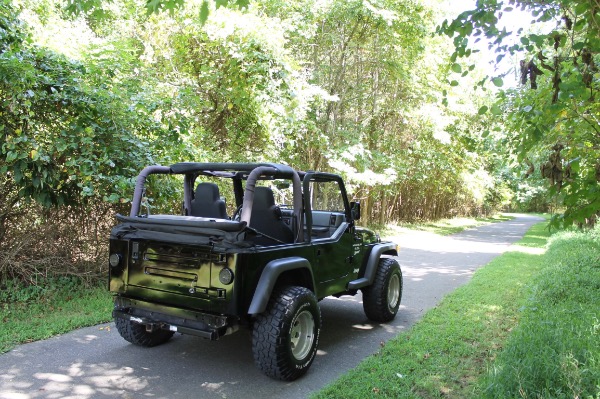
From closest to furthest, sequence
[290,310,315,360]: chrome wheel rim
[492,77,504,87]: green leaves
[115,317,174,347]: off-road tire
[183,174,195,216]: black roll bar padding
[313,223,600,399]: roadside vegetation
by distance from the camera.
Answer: [313,223,600,399]: roadside vegetation, [492,77,504,87]: green leaves, [290,310,315,360]: chrome wheel rim, [115,317,174,347]: off-road tire, [183,174,195,216]: black roll bar padding

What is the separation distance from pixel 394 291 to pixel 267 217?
2807 millimetres

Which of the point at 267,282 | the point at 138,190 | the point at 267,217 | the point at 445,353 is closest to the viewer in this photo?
the point at 267,282

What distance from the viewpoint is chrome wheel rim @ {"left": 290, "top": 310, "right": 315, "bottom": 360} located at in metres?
4.50

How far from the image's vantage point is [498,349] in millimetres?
5094

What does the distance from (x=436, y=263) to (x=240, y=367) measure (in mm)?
8747

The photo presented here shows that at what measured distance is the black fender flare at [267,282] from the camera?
4.06 metres

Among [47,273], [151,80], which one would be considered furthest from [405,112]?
[47,273]

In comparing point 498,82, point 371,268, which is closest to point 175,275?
point 371,268

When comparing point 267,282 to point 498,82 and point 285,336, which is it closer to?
point 285,336

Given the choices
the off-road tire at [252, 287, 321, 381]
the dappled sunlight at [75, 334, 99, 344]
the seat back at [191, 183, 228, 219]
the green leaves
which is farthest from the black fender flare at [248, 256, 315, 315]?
the green leaves

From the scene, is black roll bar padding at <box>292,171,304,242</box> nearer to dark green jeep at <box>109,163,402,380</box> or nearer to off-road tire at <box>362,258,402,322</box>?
dark green jeep at <box>109,163,402,380</box>

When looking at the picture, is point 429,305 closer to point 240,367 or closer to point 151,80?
point 240,367

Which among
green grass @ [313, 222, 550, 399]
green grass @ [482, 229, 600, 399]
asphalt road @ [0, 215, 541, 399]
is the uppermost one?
green grass @ [482, 229, 600, 399]

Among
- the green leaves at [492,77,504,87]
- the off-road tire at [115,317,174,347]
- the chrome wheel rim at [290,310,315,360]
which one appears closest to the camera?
the green leaves at [492,77,504,87]
